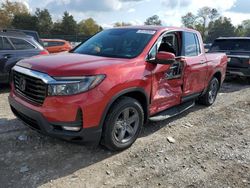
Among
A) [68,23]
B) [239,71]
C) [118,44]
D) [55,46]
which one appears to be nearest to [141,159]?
[118,44]

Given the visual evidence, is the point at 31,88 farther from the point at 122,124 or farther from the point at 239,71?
the point at 239,71

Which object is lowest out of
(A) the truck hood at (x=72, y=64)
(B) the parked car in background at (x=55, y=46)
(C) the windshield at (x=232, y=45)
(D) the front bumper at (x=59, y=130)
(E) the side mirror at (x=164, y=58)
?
(D) the front bumper at (x=59, y=130)

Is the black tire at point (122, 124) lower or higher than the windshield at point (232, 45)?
lower

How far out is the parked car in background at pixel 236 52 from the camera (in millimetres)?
9977

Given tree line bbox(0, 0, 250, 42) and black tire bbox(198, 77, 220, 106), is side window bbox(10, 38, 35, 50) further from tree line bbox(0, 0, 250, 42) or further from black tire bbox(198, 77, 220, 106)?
tree line bbox(0, 0, 250, 42)

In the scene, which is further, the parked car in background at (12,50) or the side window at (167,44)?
the parked car in background at (12,50)

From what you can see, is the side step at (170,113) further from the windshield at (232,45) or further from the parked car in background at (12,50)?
the windshield at (232,45)

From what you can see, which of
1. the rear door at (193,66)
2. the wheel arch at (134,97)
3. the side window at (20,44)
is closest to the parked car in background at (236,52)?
the rear door at (193,66)

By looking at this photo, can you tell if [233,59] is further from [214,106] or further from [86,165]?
[86,165]

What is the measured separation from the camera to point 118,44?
4.88m

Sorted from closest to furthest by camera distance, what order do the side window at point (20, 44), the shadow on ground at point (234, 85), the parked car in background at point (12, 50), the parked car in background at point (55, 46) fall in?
the parked car in background at point (12, 50) < the side window at point (20, 44) < the shadow on ground at point (234, 85) < the parked car in background at point (55, 46)

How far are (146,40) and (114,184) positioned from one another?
7.72ft

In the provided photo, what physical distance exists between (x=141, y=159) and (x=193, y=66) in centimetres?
242

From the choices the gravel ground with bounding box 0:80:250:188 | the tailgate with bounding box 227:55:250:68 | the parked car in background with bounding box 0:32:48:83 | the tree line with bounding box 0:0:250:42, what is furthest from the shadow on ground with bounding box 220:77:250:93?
the tree line with bounding box 0:0:250:42
